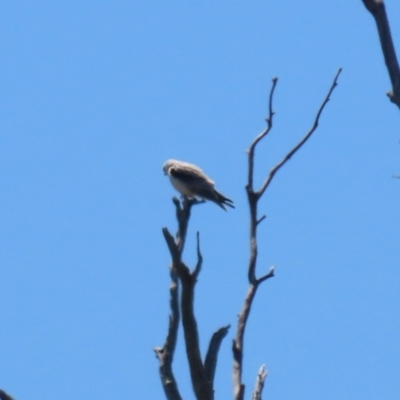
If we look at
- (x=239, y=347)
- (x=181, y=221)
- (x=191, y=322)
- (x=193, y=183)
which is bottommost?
(x=239, y=347)

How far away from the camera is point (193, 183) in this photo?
15766 mm

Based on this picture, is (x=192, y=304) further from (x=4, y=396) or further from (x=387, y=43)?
(x=387, y=43)

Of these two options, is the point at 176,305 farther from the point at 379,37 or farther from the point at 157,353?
the point at 379,37

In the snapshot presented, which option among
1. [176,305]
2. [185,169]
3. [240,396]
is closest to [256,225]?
[240,396]

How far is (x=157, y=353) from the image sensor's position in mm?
8062

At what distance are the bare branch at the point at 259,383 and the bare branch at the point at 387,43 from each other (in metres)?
2.29

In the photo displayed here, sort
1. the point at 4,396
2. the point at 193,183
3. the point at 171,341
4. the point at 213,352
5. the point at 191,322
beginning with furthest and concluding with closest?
the point at 193,183
the point at 171,341
the point at 213,352
the point at 191,322
the point at 4,396

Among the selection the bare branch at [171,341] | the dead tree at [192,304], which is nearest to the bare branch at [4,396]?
the dead tree at [192,304]

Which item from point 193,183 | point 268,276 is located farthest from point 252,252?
point 193,183

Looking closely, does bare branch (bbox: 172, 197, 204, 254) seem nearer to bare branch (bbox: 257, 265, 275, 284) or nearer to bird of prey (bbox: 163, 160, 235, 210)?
bare branch (bbox: 257, 265, 275, 284)

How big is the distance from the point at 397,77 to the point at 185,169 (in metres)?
10.8

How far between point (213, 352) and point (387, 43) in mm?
2402

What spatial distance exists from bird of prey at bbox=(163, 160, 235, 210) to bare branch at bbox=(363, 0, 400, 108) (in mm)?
9352

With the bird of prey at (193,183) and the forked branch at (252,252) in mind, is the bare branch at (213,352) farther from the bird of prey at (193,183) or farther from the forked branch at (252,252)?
the bird of prey at (193,183)
